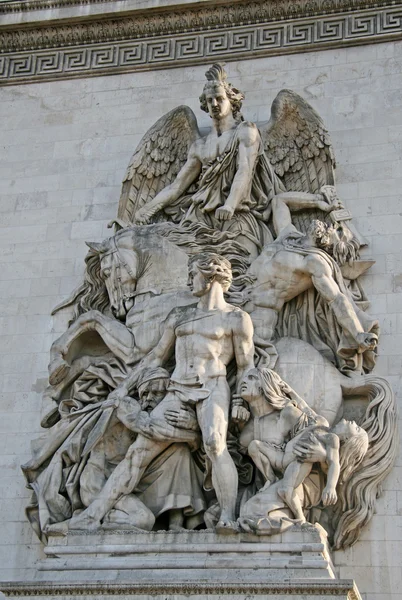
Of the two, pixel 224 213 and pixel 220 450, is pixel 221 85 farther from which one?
pixel 220 450

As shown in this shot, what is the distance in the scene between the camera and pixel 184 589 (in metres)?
8.55

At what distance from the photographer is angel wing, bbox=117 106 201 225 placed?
1155cm

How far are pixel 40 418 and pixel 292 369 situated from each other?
8.13 ft

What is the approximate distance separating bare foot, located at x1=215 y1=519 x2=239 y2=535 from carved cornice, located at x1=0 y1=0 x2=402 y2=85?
18.2 ft

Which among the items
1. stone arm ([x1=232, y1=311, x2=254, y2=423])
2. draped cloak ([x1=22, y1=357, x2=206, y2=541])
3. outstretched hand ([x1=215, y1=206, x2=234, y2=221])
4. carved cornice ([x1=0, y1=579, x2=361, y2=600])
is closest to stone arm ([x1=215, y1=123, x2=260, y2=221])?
outstretched hand ([x1=215, y1=206, x2=234, y2=221])

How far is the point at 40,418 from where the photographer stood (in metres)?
10.7

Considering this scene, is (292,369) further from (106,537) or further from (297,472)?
(106,537)

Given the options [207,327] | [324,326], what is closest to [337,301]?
[324,326]

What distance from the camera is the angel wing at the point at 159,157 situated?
11547 mm

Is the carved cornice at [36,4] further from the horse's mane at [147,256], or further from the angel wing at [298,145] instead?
the horse's mane at [147,256]

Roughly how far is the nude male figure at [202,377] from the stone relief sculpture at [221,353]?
12mm

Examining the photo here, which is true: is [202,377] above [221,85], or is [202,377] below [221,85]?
below

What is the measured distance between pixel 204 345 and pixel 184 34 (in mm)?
4448

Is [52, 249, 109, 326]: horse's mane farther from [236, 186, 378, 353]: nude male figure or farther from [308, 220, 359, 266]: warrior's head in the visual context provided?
[308, 220, 359, 266]: warrior's head
